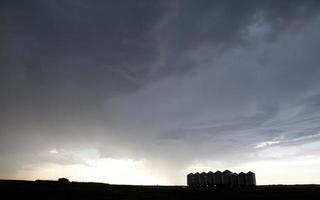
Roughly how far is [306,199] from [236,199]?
395 inches

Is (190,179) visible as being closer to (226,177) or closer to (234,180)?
(226,177)

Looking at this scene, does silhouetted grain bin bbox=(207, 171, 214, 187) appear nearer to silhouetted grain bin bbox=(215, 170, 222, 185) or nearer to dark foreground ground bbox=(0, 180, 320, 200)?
silhouetted grain bin bbox=(215, 170, 222, 185)

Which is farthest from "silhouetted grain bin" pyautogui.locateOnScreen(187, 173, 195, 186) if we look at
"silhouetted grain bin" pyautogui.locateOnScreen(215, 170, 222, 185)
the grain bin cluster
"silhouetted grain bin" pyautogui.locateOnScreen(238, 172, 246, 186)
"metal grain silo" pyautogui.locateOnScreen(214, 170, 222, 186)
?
"silhouetted grain bin" pyautogui.locateOnScreen(238, 172, 246, 186)

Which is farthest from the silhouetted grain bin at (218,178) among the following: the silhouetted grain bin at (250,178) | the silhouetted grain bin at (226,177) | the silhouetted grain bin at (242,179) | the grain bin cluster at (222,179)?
the silhouetted grain bin at (250,178)

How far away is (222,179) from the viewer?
106m

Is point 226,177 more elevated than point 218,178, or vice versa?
point 226,177

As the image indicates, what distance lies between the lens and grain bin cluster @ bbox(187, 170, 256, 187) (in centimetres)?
10250

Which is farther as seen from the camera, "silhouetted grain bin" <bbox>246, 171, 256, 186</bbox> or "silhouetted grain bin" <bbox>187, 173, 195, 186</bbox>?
"silhouetted grain bin" <bbox>187, 173, 195, 186</bbox>

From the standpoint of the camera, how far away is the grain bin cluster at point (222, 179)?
336ft

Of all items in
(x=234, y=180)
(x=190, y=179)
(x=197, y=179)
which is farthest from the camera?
(x=190, y=179)

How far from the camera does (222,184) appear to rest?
347 ft

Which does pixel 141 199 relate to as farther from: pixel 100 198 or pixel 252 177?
pixel 252 177

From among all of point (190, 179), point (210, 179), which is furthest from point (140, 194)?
point (190, 179)

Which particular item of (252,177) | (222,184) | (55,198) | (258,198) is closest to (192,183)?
(222,184)
